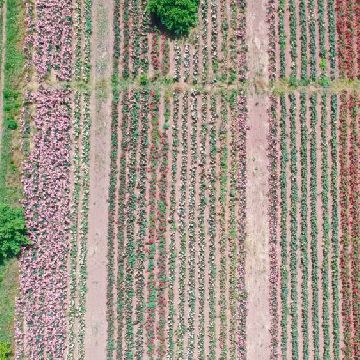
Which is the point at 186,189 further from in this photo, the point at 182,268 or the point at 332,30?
the point at 332,30

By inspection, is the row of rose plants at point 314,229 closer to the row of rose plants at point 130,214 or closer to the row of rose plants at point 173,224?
the row of rose plants at point 173,224

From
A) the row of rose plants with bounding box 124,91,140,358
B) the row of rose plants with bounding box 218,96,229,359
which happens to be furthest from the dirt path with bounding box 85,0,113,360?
the row of rose plants with bounding box 218,96,229,359

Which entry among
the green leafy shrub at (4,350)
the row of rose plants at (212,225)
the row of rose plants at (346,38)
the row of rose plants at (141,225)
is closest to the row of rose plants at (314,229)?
the row of rose plants at (346,38)

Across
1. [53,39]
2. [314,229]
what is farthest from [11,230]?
[314,229]

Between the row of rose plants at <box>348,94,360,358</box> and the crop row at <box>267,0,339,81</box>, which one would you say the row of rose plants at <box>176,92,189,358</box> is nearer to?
the crop row at <box>267,0,339,81</box>

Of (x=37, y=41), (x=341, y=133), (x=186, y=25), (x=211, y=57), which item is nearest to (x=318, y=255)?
(x=341, y=133)

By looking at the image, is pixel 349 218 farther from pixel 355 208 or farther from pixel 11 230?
pixel 11 230
